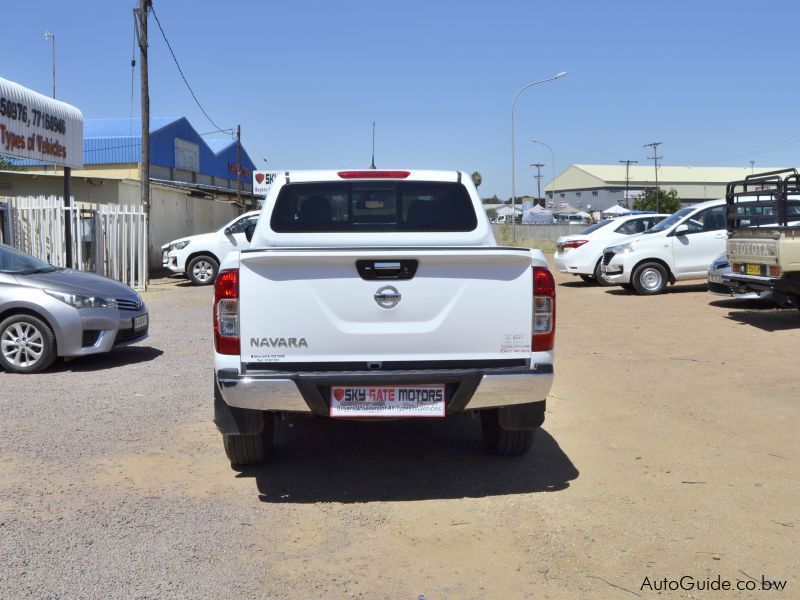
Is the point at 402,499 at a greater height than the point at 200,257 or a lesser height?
lesser

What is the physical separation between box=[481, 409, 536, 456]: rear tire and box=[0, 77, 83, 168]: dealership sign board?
12.1m

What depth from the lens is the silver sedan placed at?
8.64m

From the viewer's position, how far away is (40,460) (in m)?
5.66

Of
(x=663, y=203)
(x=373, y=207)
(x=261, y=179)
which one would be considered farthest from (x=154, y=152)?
(x=663, y=203)

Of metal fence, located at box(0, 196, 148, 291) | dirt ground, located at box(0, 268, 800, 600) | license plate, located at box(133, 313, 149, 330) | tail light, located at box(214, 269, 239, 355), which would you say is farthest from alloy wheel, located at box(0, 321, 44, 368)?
metal fence, located at box(0, 196, 148, 291)

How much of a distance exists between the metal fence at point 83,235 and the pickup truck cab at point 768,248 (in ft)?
36.4

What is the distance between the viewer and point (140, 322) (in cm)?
952

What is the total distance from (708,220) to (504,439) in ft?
42.8

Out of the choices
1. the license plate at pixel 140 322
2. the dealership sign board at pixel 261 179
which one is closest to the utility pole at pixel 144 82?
the dealership sign board at pixel 261 179

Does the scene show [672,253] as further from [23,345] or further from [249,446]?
[249,446]

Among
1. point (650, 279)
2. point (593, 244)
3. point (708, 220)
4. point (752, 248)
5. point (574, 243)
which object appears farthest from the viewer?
point (574, 243)

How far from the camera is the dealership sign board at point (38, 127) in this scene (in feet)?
48.7

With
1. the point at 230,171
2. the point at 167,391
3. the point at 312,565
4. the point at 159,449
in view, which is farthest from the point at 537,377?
the point at 230,171

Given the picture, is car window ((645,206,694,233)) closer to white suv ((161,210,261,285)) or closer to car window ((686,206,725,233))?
car window ((686,206,725,233))
